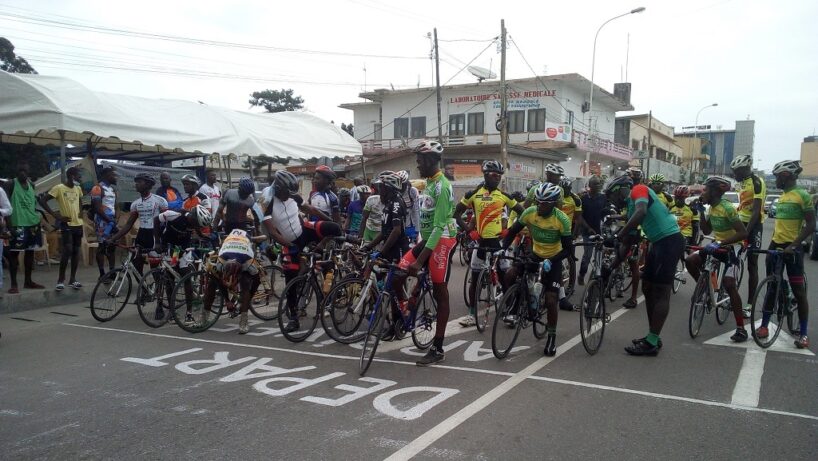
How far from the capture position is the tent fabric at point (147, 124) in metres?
9.51

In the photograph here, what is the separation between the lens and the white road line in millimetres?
4613

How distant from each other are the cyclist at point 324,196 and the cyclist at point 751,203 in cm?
556

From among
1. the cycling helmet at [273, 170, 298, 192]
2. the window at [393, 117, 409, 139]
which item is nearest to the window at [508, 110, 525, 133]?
the window at [393, 117, 409, 139]

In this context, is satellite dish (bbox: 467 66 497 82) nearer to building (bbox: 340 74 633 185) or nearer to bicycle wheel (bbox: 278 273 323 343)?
building (bbox: 340 74 633 185)

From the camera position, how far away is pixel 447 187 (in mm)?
5480

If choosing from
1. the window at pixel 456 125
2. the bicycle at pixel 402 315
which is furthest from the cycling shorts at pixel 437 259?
the window at pixel 456 125

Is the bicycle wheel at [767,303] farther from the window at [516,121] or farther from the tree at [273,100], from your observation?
the tree at [273,100]

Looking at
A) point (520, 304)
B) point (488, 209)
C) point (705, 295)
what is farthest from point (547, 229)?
point (705, 295)

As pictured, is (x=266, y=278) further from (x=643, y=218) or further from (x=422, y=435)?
(x=643, y=218)

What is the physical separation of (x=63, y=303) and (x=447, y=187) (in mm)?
7018

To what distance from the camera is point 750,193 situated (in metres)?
7.56

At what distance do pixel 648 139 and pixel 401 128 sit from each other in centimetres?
2390

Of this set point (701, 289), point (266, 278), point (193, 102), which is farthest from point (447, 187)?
point (193, 102)

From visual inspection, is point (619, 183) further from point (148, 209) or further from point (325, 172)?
point (148, 209)
